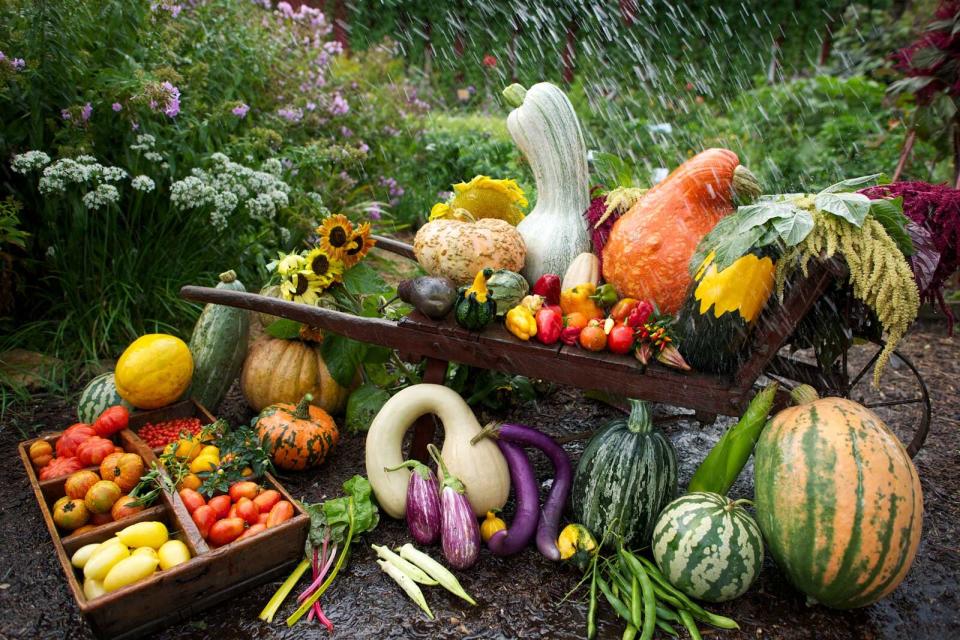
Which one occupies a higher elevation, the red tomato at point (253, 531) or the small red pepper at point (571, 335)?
the small red pepper at point (571, 335)

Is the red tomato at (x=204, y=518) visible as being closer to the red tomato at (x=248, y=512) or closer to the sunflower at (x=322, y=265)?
the red tomato at (x=248, y=512)

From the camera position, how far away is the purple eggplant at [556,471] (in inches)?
106

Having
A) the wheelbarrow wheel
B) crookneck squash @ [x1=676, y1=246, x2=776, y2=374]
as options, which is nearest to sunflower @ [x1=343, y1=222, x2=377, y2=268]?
crookneck squash @ [x1=676, y1=246, x2=776, y2=374]

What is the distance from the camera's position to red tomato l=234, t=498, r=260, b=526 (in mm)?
2506

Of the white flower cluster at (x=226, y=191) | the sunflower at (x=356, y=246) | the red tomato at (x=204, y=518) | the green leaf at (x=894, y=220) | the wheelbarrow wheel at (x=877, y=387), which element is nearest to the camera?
the green leaf at (x=894, y=220)

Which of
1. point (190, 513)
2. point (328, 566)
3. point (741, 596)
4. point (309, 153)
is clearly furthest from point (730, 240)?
point (309, 153)

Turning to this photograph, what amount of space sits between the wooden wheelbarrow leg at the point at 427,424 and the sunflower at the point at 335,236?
84 cm

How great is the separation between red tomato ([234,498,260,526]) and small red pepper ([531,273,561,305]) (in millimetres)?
1471

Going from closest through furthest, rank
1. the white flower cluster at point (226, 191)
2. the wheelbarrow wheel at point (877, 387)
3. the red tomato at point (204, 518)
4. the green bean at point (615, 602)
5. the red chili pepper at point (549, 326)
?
the green bean at point (615, 602) < the red tomato at point (204, 518) < the red chili pepper at point (549, 326) < the wheelbarrow wheel at point (877, 387) < the white flower cluster at point (226, 191)

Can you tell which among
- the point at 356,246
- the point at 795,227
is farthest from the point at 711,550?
the point at 356,246

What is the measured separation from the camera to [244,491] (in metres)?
2.60

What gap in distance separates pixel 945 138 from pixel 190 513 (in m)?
5.91

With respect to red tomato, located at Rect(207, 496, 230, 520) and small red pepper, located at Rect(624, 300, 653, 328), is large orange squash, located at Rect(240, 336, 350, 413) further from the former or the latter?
small red pepper, located at Rect(624, 300, 653, 328)

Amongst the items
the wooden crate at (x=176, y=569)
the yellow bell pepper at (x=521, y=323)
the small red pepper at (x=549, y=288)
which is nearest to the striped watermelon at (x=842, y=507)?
the yellow bell pepper at (x=521, y=323)
